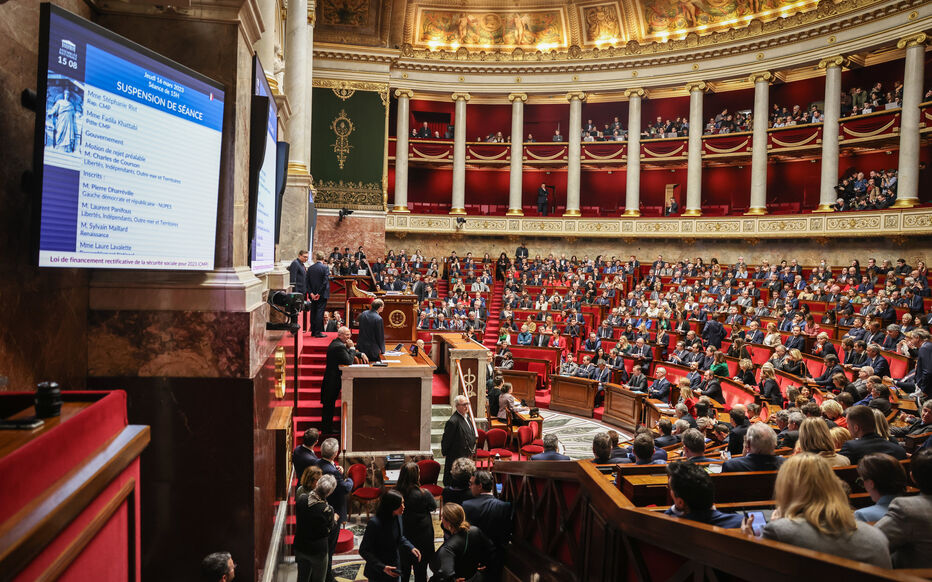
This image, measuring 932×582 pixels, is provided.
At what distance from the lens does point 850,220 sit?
65.1 feet

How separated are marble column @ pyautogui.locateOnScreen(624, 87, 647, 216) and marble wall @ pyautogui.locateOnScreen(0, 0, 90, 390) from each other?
24005mm

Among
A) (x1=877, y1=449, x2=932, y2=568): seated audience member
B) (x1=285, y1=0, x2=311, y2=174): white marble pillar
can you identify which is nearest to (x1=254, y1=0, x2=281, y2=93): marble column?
(x1=285, y1=0, x2=311, y2=174): white marble pillar

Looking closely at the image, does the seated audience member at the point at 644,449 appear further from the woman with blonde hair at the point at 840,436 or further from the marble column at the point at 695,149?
the marble column at the point at 695,149

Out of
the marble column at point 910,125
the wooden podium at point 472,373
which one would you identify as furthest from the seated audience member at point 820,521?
the marble column at point 910,125

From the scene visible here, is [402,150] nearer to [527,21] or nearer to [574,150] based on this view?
[574,150]

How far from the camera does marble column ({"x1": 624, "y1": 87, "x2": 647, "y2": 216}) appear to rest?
991 inches

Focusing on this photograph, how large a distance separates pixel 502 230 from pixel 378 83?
816 cm

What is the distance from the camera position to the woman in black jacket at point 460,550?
454 cm

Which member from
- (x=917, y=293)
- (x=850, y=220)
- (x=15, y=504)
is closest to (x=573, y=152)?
(x=850, y=220)

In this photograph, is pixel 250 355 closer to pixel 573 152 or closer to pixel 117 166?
pixel 117 166

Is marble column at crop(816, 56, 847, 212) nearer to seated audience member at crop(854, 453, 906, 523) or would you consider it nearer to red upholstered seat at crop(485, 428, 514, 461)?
red upholstered seat at crop(485, 428, 514, 461)

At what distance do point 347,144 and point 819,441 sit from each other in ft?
76.6

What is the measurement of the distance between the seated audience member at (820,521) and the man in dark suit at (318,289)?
910 cm

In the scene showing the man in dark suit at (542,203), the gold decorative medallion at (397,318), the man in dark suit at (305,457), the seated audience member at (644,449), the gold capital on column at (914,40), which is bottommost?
the man in dark suit at (305,457)
